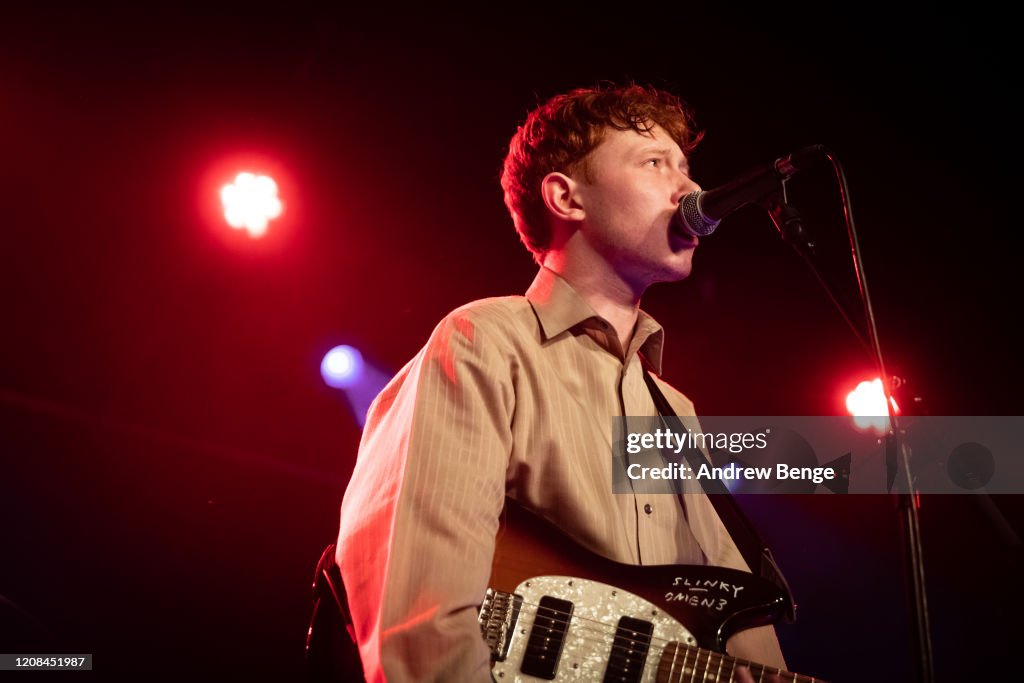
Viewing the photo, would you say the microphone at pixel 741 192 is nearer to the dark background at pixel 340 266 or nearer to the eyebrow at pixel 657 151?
the eyebrow at pixel 657 151

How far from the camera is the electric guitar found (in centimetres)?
171

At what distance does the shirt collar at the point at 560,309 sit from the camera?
2.34 metres

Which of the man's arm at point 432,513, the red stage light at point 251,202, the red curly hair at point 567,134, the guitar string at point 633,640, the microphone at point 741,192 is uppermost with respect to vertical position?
the red stage light at point 251,202

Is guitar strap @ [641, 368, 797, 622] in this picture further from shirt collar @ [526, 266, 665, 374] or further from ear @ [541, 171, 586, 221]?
ear @ [541, 171, 586, 221]

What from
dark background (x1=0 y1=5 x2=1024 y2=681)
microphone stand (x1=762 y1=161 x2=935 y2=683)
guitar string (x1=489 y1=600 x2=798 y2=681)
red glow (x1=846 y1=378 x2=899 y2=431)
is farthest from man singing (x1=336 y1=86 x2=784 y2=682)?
red glow (x1=846 y1=378 x2=899 y2=431)

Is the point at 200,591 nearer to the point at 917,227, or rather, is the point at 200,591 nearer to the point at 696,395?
the point at 696,395

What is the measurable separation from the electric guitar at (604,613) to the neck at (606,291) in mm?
1005

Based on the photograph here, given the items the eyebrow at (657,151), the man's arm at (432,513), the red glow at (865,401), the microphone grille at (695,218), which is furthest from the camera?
the red glow at (865,401)

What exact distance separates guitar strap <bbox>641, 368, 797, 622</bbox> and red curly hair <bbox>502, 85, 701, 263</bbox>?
105 cm

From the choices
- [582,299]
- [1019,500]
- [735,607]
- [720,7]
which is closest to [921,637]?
[735,607]

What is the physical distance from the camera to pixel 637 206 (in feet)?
8.54

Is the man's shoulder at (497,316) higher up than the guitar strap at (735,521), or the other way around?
the man's shoulder at (497,316)

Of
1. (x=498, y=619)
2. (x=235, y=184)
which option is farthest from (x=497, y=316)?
(x=235, y=184)

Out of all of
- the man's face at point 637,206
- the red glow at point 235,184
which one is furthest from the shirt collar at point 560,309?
the red glow at point 235,184
